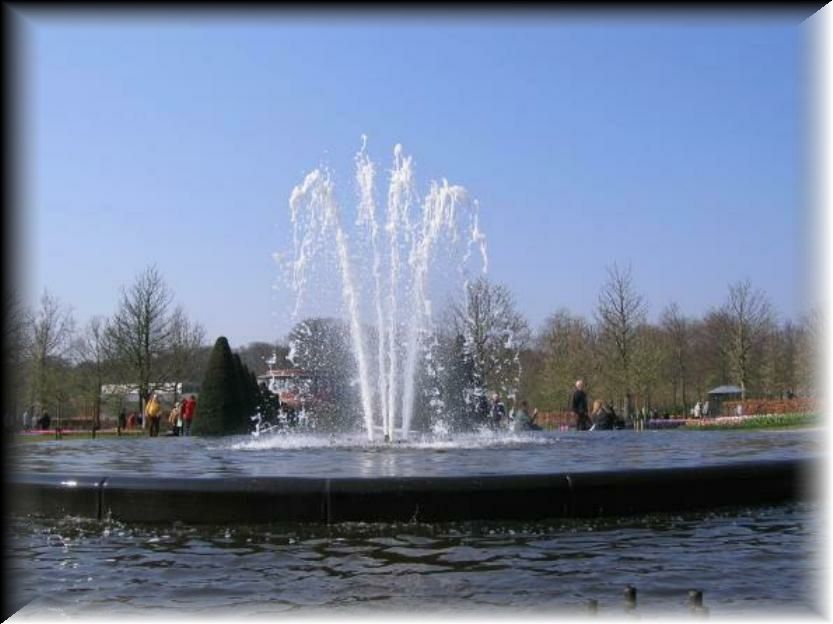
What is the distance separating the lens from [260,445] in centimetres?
1602

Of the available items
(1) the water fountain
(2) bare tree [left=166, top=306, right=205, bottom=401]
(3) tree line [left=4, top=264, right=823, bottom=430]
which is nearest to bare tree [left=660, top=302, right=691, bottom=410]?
(3) tree line [left=4, top=264, right=823, bottom=430]

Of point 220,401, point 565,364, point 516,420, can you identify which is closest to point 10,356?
point 516,420

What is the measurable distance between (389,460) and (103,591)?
6.30 meters

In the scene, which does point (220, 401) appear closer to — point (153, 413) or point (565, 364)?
point (153, 413)

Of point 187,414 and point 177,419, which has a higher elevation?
point 187,414

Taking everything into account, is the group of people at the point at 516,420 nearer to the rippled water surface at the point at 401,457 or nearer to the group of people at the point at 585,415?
the group of people at the point at 585,415

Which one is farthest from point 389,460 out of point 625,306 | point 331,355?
point 625,306

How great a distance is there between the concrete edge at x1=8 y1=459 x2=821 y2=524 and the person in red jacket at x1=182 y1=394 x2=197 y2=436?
20.7 meters

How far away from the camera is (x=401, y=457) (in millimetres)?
12414

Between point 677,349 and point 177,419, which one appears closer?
point 177,419

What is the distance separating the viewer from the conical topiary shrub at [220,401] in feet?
91.3

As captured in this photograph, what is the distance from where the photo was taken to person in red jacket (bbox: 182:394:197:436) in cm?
2862

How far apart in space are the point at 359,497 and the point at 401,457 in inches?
194

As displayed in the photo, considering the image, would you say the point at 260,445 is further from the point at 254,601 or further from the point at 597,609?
the point at 597,609
